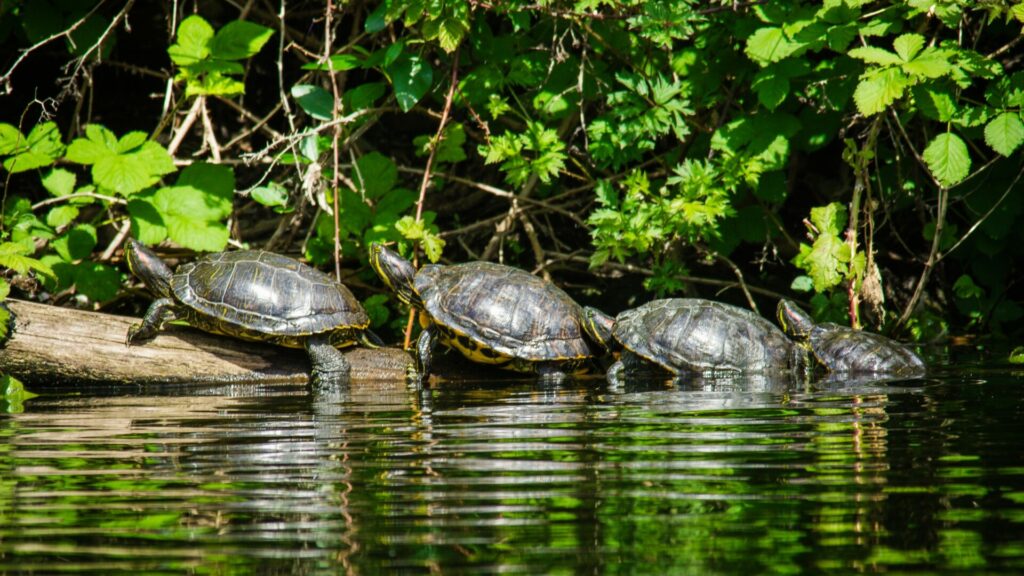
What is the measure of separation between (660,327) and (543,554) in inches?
191

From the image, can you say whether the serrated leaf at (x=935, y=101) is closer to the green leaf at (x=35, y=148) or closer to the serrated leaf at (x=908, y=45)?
the serrated leaf at (x=908, y=45)

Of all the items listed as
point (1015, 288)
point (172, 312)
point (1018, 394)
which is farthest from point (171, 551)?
point (1015, 288)

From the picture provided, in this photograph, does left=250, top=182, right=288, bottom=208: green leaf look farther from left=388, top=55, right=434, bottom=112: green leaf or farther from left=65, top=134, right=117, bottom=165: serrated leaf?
left=388, top=55, right=434, bottom=112: green leaf

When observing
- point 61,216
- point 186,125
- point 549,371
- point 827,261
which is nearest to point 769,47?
point 827,261

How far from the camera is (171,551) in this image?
8.43 ft

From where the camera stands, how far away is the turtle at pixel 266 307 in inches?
272

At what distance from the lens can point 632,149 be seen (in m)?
7.85

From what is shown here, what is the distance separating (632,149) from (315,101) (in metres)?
2.39

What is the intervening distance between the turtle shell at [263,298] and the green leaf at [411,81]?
1.42m

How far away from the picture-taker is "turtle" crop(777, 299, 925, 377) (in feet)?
22.1

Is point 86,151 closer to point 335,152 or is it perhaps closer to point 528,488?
point 335,152

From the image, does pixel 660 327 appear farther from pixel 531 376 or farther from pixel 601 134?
pixel 601 134

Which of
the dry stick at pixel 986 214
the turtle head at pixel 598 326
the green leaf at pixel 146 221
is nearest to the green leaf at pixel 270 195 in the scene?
the green leaf at pixel 146 221

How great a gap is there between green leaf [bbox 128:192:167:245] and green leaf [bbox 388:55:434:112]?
1915 mm
